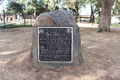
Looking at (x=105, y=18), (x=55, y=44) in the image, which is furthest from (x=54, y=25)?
(x=105, y=18)

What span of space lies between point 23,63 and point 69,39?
65.2 inches

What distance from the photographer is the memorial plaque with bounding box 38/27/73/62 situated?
3.47 m

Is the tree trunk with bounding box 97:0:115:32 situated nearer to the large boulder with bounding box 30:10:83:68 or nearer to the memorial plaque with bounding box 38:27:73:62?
the large boulder with bounding box 30:10:83:68

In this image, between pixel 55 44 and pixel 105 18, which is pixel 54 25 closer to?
pixel 55 44

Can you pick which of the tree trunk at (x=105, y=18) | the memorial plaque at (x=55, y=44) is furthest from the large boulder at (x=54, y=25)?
the tree trunk at (x=105, y=18)

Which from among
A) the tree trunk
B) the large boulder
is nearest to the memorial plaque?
the large boulder

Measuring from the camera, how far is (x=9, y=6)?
37469mm

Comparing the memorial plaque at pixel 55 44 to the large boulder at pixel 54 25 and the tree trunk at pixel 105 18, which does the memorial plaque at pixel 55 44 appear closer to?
the large boulder at pixel 54 25

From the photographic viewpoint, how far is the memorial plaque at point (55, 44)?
11.4 feet

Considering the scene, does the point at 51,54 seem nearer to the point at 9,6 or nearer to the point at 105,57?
the point at 105,57

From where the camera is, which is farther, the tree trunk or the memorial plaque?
the tree trunk

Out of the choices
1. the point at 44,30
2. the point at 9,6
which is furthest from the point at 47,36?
the point at 9,6

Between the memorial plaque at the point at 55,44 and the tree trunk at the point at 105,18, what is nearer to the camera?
the memorial plaque at the point at 55,44

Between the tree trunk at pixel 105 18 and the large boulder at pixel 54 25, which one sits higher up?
the tree trunk at pixel 105 18
